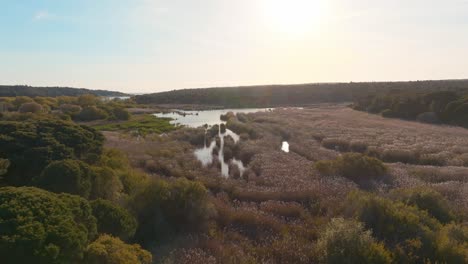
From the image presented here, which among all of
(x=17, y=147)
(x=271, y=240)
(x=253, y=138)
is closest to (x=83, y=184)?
(x=17, y=147)

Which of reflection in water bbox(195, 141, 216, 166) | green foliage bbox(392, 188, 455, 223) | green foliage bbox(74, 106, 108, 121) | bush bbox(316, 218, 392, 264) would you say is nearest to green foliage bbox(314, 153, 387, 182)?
green foliage bbox(392, 188, 455, 223)

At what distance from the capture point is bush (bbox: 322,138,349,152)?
30328 millimetres

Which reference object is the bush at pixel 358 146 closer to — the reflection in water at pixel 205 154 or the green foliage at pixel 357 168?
the green foliage at pixel 357 168

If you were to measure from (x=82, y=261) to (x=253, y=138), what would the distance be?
29.3 metres

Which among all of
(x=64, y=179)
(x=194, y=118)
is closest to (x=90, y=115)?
(x=194, y=118)

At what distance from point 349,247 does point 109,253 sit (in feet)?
19.0

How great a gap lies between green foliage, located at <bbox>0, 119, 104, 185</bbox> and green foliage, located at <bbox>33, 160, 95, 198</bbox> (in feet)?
7.87

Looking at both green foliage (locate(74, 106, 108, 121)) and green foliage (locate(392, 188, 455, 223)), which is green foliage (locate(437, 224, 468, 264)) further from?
green foliage (locate(74, 106, 108, 121))

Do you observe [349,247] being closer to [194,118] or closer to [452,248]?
[452,248]

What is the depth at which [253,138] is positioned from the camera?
3741 cm

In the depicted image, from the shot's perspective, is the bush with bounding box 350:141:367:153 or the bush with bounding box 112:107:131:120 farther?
the bush with bounding box 112:107:131:120

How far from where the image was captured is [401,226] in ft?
35.7

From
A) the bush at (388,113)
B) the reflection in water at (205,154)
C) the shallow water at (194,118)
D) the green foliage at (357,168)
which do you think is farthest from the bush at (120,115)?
the green foliage at (357,168)

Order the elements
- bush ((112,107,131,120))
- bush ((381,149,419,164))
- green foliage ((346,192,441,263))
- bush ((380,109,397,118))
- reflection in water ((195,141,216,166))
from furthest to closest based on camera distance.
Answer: bush ((112,107,131,120)) < bush ((380,109,397,118)) < reflection in water ((195,141,216,166)) < bush ((381,149,419,164)) < green foliage ((346,192,441,263))
